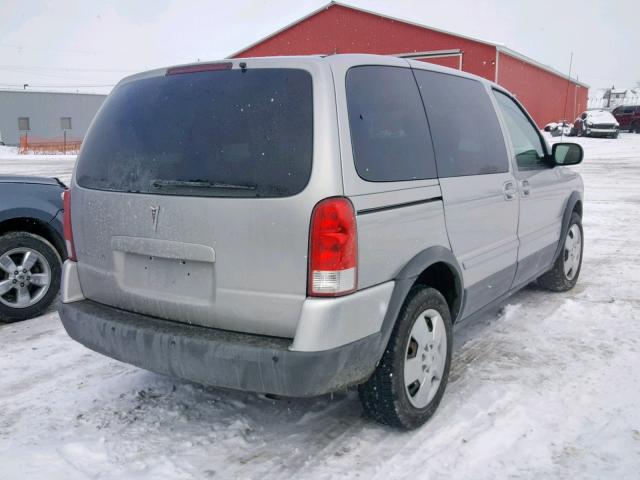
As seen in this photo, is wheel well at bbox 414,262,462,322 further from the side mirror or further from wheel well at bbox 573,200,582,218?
wheel well at bbox 573,200,582,218

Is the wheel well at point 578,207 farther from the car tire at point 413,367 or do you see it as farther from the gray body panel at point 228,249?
the gray body panel at point 228,249

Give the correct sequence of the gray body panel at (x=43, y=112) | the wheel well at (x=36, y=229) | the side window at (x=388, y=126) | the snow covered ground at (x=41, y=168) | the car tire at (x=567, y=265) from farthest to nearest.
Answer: the gray body panel at (x=43, y=112) → the snow covered ground at (x=41, y=168) → the car tire at (x=567, y=265) → the wheel well at (x=36, y=229) → the side window at (x=388, y=126)

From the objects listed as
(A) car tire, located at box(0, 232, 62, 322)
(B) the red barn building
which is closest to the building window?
(B) the red barn building

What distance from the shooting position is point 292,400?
10.9ft

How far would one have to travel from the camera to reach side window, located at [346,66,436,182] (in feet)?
8.69

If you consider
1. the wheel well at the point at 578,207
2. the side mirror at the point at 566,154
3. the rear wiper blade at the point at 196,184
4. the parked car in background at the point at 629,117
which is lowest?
the wheel well at the point at 578,207

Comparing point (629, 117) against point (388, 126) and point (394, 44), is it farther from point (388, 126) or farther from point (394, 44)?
point (388, 126)

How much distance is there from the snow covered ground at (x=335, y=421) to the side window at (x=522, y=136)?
50.6 inches

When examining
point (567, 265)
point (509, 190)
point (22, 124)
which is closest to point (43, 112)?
point (22, 124)

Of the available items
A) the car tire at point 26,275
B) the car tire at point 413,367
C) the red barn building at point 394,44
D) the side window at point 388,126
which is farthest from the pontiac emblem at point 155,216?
the red barn building at point 394,44

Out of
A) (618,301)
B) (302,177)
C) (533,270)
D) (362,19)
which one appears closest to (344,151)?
(302,177)

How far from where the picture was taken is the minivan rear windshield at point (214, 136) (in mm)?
2498

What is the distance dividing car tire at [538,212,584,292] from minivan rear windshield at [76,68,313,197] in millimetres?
3489

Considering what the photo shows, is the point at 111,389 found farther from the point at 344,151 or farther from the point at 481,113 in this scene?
the point at 481,113
